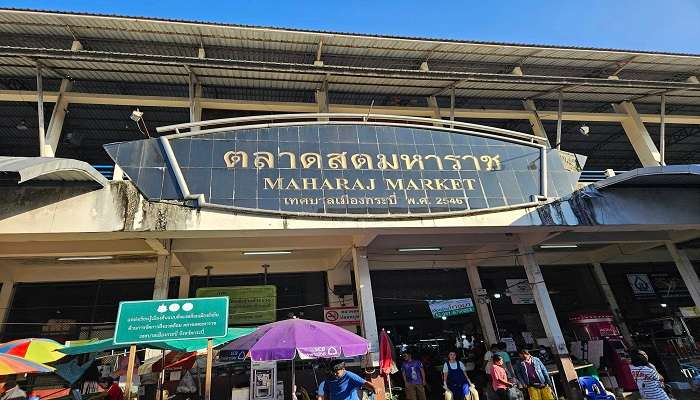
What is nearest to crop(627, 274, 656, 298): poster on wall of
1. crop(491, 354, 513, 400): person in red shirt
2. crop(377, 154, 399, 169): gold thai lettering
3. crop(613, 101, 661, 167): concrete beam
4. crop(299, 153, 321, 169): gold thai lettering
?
crop(613, 101, 661, 167): concrete beam

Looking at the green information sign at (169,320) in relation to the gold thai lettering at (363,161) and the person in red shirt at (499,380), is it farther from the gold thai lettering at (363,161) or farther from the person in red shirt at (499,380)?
the person in red shirt at (499,380)

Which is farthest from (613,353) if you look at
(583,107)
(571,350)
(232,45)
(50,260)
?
(50,260)

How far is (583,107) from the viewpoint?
17469 mm

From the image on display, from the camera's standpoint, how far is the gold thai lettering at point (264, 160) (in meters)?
11.1

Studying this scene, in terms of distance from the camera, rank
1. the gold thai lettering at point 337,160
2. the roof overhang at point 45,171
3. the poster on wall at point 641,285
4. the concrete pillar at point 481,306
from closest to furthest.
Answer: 1. the roof overhang at point 45,171
2. the gold thai lettering at point 337,160
3. the concrete pillar at point 481,306
4. the poster on wall at point 641,285

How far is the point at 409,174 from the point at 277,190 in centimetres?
408

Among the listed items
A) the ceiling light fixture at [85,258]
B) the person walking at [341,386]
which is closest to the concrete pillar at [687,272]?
the person walking at [341,386]

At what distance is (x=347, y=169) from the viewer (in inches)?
456

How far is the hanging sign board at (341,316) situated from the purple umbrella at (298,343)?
21.0 ft

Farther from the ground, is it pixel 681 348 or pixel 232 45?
pixel 232 45

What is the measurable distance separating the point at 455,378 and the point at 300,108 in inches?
427

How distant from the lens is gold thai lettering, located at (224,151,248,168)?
10938mm

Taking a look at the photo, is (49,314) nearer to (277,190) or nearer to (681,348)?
(277,190)

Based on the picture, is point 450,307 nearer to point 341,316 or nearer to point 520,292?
point 520,292
